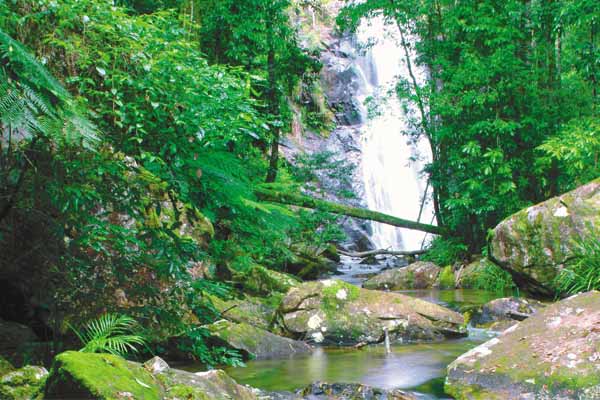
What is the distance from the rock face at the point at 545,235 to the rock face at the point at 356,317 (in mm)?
2586

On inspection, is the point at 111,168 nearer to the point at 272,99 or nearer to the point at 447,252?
the point at 272,99

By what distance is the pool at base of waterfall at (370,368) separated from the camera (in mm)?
5012

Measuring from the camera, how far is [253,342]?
19.7 ft

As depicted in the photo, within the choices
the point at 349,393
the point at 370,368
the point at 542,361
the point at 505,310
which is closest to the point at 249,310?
the point at 370,368

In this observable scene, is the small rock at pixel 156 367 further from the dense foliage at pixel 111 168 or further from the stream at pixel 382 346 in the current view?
the stream at pixel 382 346

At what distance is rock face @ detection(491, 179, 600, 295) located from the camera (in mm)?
8891

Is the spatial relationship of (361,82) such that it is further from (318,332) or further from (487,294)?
(318,332)

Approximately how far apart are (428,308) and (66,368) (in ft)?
18.4

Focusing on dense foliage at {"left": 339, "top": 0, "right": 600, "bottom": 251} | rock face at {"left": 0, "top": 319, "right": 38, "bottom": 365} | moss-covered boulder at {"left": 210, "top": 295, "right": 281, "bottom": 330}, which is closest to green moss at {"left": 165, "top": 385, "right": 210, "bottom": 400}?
rock face at {"left": 0, "top": 319, "right": 38, "bottom": 365}

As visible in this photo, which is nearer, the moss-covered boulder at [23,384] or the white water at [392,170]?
the moss-covered boulder at [23,384]

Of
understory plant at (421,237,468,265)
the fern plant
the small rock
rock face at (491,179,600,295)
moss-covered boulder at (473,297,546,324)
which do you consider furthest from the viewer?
understory plant at (421,237,468,265)

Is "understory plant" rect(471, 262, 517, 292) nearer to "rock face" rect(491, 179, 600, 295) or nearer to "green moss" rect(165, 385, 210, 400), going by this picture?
"rock face" rect(491, 179, 600, 295)

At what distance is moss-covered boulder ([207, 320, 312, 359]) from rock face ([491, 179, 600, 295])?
4.65m

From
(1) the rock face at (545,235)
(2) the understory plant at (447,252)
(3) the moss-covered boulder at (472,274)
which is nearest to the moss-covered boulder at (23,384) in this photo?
(1) the rock face at (545,235)
